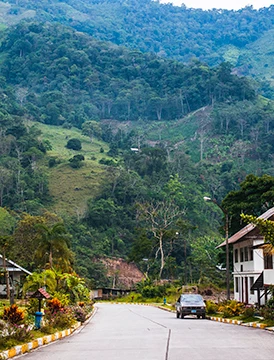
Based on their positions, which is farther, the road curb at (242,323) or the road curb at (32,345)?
the road curb at (242,323)

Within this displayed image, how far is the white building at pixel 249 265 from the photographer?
4083 cm

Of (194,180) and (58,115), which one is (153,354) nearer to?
(194,180)

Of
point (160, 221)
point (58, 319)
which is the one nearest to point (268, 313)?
point (58, 319)

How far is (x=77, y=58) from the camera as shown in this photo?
19000cm

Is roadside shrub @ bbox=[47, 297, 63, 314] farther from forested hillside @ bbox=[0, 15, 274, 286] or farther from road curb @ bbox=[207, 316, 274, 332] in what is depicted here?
forested hillside @ bbox=[0, 15, 274, 286]

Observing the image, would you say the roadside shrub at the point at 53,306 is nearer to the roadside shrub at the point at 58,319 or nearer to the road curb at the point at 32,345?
the roadside shrub at the point at 58,319

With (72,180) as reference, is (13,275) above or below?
below

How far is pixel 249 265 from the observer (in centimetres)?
4562

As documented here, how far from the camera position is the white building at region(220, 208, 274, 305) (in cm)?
4083

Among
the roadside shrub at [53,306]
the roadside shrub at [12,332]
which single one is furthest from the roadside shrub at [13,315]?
the roadside shrub at [53,306]

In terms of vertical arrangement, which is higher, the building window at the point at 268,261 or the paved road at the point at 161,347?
the building window at the point at 268,261

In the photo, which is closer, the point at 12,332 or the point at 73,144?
the point at 12,332

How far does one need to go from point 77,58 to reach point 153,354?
18117 cm

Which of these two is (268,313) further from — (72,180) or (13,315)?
(72,180)
